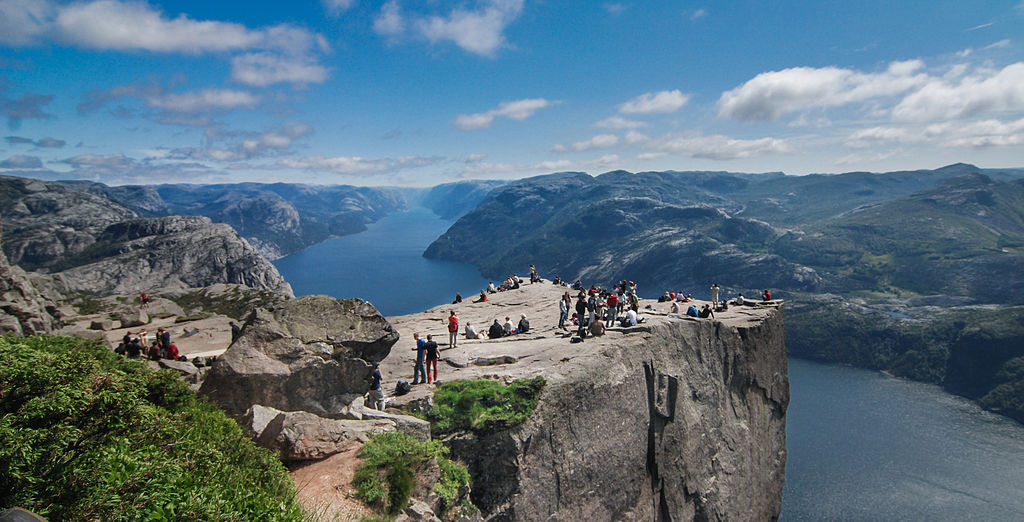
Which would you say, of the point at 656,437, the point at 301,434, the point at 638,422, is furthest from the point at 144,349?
the point at 656,437

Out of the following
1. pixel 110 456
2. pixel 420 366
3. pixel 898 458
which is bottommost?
pixel 898 458

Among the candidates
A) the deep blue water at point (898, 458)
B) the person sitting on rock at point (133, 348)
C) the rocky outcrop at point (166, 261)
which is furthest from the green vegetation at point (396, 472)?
the rocky outcrop at point (166, 261)

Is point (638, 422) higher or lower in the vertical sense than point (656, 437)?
higher

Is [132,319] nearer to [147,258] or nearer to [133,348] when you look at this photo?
[133,348]

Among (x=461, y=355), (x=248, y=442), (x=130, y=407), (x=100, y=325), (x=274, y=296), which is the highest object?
(x=130, y=407)

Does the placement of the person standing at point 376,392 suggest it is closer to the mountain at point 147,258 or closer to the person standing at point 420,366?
the person standing at point 420,366

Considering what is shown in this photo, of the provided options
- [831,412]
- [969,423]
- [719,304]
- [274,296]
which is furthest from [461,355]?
[969,423]

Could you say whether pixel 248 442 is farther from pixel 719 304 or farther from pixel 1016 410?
pixel 1016 410
